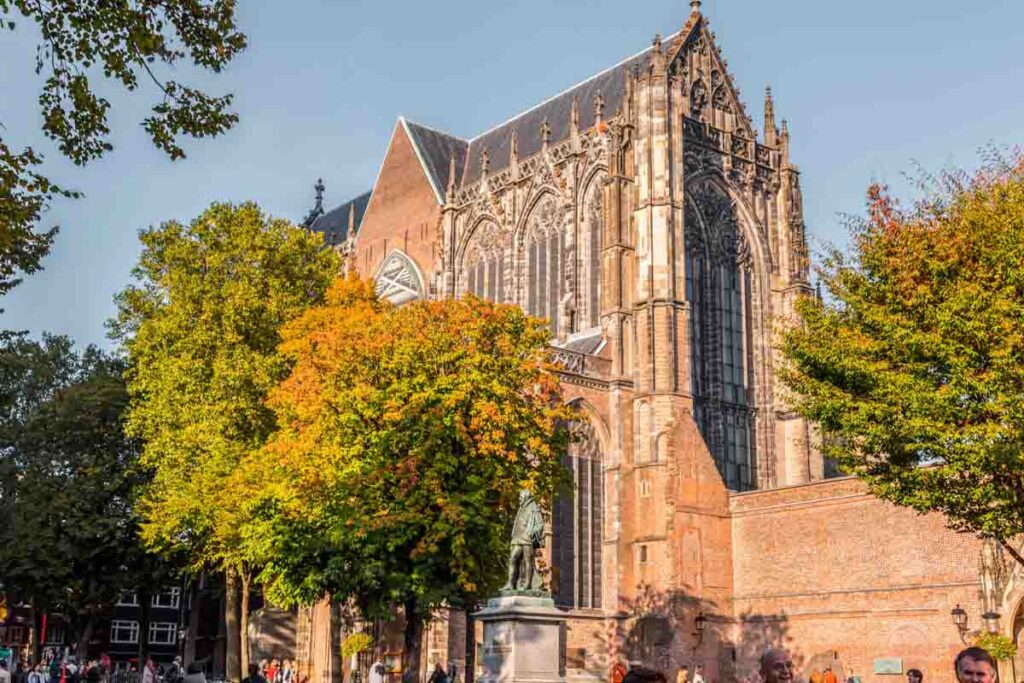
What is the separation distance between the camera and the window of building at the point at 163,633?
2719 inches

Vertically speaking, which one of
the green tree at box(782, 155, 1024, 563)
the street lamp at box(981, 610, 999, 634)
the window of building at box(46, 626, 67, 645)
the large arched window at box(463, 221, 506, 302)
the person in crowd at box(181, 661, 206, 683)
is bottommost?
the window of building at box(46, 626, 67, 645)

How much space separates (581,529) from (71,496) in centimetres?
1659

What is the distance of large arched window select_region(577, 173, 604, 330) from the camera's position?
44.0m

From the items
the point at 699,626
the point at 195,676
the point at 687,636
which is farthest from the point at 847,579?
the point at 195,676

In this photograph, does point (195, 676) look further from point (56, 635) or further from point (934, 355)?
point (56, 635)

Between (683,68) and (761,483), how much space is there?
52.7ft

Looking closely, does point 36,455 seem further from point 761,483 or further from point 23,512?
point 761,483

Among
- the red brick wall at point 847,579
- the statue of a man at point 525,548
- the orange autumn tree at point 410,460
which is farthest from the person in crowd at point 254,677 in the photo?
the red brick wall at point 847,579

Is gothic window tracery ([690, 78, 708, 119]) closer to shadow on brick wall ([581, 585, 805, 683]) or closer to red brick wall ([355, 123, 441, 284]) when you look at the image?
red brick wall ([355, 123, 441, 284])

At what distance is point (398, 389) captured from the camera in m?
27.0


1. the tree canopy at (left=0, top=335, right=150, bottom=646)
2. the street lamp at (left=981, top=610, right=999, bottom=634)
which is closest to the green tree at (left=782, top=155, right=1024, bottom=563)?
the street lamp at (left=981, top=610, right=999, bottom=634)

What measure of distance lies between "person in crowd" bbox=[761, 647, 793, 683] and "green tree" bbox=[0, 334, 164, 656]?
33.7 meters

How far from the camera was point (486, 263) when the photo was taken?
50031mm

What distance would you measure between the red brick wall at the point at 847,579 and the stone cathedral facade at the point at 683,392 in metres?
0.06
